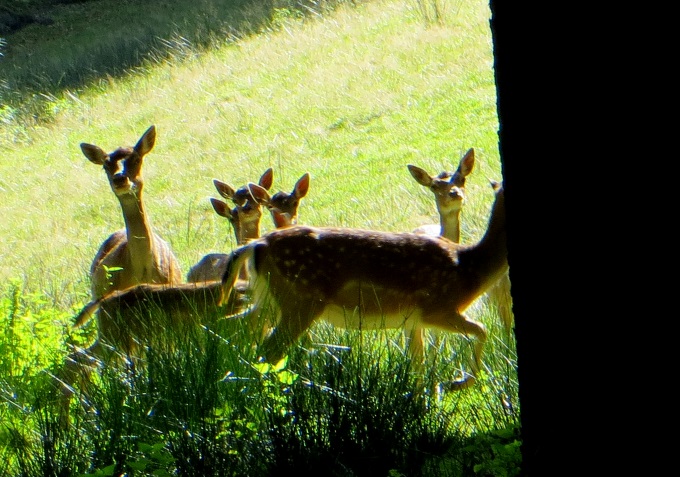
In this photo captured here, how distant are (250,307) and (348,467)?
212 cm

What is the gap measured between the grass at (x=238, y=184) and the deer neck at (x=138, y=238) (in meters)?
0.62

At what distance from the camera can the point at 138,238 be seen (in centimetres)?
812

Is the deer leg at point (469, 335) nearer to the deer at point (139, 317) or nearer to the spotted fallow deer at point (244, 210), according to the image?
the deer at point (139, 317)

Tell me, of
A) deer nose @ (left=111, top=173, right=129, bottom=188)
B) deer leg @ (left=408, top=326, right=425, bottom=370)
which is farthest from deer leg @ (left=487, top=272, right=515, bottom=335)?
deer nose @ (left=111, top=173, right=129, bottom=188)

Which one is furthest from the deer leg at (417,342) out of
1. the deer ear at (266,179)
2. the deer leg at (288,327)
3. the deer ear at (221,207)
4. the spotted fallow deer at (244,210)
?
the deer ear at (266,179)

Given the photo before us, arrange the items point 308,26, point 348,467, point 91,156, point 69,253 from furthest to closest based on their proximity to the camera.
→ 1. point 308,26
2. point 69,253
3. point 91,156
4. point 348,467

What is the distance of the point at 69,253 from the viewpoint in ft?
40.5

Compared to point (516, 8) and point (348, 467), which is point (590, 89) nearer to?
point (516, 8)

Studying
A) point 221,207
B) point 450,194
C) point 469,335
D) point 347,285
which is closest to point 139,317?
point 347,285

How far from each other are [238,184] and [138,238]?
212 inches

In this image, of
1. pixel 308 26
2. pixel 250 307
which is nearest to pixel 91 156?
pixel 250 307

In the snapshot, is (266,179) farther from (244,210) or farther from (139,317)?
(139,317)

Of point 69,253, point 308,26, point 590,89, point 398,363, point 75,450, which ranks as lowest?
point 69,253

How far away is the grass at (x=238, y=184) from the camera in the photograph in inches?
150
